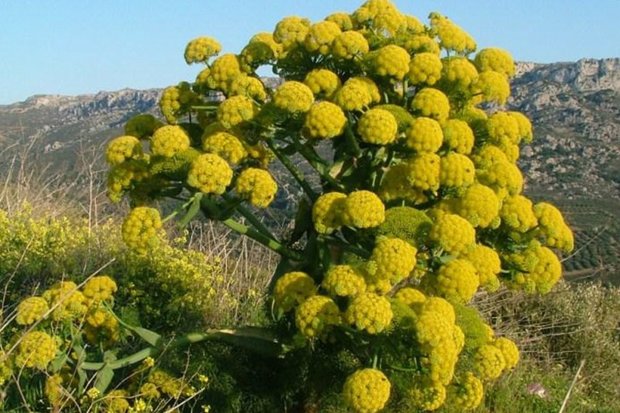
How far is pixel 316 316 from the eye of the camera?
3.72 metres

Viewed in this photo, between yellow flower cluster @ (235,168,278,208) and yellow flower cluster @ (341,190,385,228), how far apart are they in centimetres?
45

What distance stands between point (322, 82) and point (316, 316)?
1.36 metres

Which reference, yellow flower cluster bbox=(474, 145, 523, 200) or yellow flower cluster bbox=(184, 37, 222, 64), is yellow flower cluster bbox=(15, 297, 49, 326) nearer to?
yellow flower cluster bbox=(184, 37, 222, 64)

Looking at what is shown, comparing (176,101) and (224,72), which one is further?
(176,101)

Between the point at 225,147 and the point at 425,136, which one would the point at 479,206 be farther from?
the point at 225,147

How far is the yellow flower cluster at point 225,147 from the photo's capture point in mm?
4082

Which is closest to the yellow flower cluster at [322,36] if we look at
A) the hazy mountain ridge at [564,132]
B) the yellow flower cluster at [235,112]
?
the yellow flower cluster at [235,112]

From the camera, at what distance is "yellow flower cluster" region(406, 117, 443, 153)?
3.87m

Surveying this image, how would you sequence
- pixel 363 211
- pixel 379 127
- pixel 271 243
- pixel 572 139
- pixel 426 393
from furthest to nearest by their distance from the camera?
pixel 572 139
pixel 271 243
pixel 426 393
pixel 379 127
pixel 363 211

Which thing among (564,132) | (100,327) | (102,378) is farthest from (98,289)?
(564,132)

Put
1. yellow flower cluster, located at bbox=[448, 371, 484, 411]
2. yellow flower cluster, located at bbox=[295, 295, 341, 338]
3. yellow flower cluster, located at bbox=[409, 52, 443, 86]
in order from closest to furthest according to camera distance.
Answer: yellow flower cluster, located at bbox=[295, 295, 341, 338], yellow flower cluster, located at bbox=[448, 371, 484, 411], yellow flower cluster, located at bbox=[409, 52, 443, 86]

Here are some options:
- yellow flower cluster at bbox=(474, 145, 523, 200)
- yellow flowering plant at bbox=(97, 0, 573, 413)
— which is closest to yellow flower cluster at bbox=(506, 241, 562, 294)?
yellow flowering plant at bbox=(97, 0, 573, 413)

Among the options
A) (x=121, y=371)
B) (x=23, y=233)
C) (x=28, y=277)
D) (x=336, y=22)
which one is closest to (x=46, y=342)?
(x=121, y=371)

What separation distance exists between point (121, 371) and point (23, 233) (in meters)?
2.82
